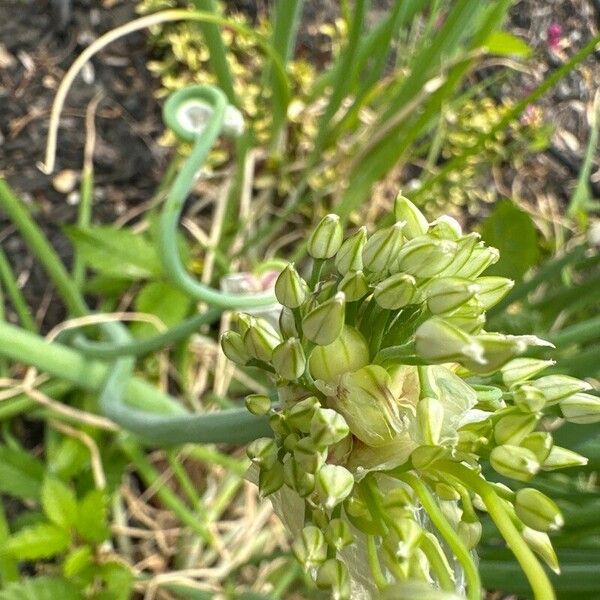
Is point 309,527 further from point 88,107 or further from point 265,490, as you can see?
point 88,107

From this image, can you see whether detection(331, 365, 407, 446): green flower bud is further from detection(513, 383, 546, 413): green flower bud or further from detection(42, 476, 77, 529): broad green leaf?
detection(42, 476, 77, 529): broad green leaf

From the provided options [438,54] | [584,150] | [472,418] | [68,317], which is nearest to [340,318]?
[472,418]

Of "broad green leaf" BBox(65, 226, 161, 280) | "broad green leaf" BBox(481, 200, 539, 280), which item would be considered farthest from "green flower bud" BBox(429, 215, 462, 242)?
"broad green leaf" BBox(65, 226, 161, 280)

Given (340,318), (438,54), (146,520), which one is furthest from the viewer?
(146,520)

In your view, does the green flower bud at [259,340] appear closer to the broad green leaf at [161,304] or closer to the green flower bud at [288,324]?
the green flower bud at [288,324]

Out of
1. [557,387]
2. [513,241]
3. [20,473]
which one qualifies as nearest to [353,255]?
[557,387]

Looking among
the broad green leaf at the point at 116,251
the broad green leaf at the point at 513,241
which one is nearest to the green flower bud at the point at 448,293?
the broad green leaf at the point at 513,241
